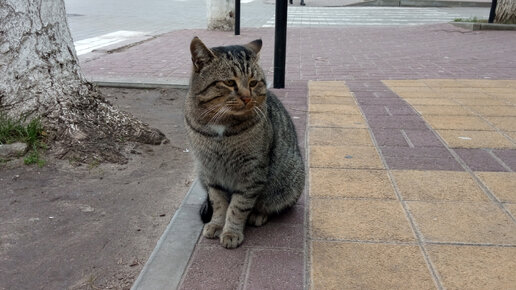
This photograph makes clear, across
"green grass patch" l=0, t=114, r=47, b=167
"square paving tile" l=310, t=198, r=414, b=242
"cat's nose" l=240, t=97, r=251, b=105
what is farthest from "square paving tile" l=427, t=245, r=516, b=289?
"green grass patch" l=0, t=114, r=47, b=167

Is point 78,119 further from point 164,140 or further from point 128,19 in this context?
point 128,19

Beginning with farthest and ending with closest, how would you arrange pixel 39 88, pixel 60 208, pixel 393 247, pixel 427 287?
pixel 39 88 < pixel 60 208 < pixel 393 247 < pixel 427 287

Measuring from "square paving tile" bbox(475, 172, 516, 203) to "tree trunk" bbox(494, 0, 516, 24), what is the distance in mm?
11042

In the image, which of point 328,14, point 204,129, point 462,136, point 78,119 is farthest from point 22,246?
point 328,14

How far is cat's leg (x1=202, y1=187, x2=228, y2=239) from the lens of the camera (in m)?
2.86

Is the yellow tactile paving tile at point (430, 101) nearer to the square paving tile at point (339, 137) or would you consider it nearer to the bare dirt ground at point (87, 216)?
the square paving tile at point (339, 137)

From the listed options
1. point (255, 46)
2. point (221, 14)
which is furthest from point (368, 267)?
point (221, 14)

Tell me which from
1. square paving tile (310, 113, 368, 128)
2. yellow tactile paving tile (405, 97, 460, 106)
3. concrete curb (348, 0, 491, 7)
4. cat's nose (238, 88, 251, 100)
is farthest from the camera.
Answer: concrete curb (348, 0, 491, 7)

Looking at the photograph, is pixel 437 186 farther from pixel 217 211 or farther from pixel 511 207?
pixel 217 211

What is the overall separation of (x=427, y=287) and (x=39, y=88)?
348 centimetres

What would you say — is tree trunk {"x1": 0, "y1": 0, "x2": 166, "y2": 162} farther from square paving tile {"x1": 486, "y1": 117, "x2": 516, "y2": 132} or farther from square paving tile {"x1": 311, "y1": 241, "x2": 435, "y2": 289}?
square paving tile {"x1": 486, "y1": 117, "x2": 516, "y2": 132}

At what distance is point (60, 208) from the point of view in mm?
3246

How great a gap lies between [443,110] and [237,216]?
3562mm

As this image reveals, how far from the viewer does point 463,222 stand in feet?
9.76
